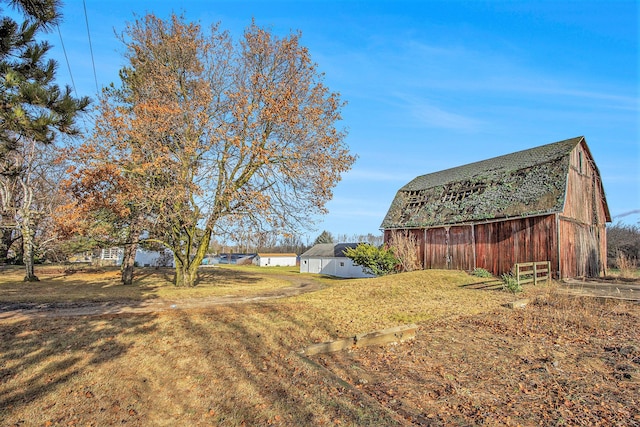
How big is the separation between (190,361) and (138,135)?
11733mm

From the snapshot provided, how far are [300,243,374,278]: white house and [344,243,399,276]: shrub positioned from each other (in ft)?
51.2

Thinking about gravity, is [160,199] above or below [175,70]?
below

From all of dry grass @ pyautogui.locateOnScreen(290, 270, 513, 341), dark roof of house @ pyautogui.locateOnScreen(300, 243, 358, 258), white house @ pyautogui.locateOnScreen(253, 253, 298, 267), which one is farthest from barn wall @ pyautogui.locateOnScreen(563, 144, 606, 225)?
white house @ pyautogui.locateOnScreen(253, 253, 298, 267)

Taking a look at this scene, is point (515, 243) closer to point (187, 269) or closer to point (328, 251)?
point (187, 269)

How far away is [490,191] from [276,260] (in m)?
52.8

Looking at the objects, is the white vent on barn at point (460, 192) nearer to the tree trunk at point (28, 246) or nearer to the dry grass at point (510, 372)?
the dry grass at point (510, 372)

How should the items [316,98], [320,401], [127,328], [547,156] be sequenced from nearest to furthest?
1. [320,401]
2. [127,328]
3. [316,98]
4. [547,156]

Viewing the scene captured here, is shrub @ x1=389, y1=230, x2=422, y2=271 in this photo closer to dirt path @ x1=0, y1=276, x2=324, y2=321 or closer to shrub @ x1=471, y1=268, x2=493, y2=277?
shrub @ x1=471, y1=268, x2=493, y2=277

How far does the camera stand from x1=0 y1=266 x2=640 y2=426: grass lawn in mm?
4586

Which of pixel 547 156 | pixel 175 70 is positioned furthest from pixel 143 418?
pixel 547 156

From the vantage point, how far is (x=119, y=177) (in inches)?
611

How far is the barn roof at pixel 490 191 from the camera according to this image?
1942 cm

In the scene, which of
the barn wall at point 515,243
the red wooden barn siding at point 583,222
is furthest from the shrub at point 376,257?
the red wooden barn siding at point 583,222

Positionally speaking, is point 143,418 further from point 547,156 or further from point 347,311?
point 547,156
